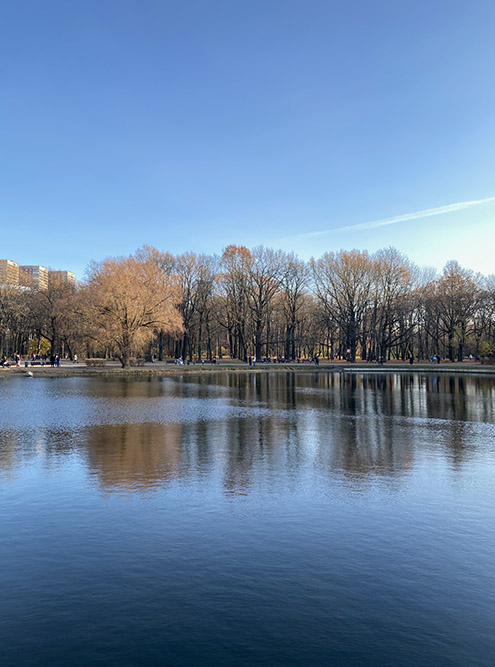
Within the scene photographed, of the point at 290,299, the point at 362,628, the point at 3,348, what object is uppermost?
the point at 290,299

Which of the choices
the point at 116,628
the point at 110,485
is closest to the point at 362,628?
the point at 116,628

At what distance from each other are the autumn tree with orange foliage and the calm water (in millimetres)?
40390

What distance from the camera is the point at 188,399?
32.5m

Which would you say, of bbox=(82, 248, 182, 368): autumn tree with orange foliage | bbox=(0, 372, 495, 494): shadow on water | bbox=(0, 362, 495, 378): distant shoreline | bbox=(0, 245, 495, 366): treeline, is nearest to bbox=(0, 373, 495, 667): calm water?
bbox=(0, 372, 495, 494): shadow on water

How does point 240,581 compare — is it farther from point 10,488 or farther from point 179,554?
point 10,488

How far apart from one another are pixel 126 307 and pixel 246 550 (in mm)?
52446

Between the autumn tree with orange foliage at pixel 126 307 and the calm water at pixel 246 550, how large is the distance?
133ft

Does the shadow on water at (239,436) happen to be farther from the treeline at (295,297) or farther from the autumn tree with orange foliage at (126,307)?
the treeline at (295,297)

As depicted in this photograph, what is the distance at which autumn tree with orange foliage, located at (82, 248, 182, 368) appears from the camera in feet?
190

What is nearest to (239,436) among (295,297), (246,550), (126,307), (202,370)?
(246,550)

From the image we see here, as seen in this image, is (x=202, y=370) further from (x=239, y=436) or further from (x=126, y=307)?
(x=239, y=436)

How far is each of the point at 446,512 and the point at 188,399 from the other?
2347cm

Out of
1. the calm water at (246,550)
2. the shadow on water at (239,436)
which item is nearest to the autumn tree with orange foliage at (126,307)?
the shadow on water at (239,436)

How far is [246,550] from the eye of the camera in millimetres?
8461
